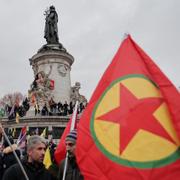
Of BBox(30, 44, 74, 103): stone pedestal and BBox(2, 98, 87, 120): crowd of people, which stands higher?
BBox(30, 44, 74, 103): stone pedestal

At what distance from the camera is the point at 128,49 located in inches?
187

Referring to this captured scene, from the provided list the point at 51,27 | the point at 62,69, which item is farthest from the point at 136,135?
the point at 51,27

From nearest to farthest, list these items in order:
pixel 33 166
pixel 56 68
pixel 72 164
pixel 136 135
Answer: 1. pixel 136 135
2. pixel 33 166
3. pixel 72 164
4. pixel 56 68

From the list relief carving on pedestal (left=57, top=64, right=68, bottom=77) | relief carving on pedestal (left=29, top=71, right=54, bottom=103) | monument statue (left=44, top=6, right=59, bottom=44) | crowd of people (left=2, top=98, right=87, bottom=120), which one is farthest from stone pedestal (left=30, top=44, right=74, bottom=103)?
monument statue (left=44, top=6, right=59, bottom=44)

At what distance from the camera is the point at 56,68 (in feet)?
136

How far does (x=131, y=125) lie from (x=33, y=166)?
44.1 inches

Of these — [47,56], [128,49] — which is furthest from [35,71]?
[128,49]

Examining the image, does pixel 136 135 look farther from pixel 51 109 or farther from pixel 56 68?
pixel 56 68

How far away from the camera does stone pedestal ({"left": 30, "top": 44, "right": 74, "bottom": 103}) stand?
41156 millimetres

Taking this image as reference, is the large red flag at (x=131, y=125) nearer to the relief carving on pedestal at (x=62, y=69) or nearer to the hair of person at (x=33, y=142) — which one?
the hair of person at (x=33, y=142)

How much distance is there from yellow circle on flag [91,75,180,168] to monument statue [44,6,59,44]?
131ft

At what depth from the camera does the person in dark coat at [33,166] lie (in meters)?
4.64

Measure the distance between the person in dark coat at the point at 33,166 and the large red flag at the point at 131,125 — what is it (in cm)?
46

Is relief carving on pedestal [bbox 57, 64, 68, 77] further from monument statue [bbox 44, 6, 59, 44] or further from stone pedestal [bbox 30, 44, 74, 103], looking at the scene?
monument statue [bbox 44, 6, 59, 44]
